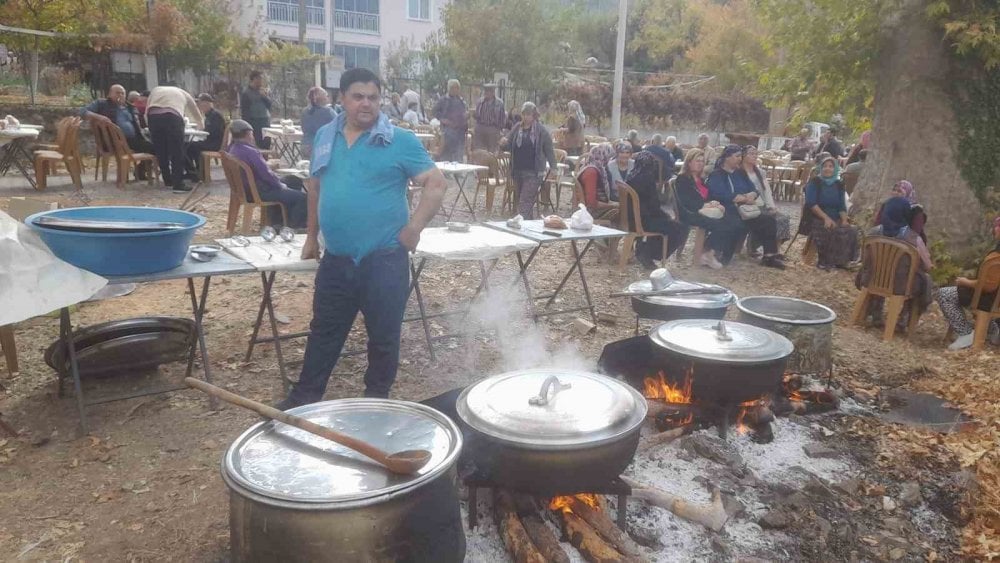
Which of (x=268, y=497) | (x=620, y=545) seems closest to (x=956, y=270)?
(x=620, y=545)

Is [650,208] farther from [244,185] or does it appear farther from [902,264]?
[244,185]

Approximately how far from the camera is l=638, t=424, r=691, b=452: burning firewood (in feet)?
12.1

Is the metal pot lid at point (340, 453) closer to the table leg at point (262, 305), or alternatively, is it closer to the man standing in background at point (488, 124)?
the table leg at point (262, 305)

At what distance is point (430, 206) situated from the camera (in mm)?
3262

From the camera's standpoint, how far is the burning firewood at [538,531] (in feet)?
8.61

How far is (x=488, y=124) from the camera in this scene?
42.4 ft

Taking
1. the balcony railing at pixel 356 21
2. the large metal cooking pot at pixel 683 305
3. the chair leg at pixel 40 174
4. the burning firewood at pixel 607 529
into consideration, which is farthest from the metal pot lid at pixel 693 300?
the balcony railing at pixel 356 21

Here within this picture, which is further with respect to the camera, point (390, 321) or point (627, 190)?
point (627, 190)

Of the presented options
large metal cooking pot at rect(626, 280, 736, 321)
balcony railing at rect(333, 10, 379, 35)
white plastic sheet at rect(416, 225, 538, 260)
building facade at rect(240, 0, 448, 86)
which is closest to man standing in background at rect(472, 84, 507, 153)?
white plastic sheet at rect(416, 225, 538, 260)

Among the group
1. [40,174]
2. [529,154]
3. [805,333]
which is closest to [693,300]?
[805,333]

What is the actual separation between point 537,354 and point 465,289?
5.86 feet

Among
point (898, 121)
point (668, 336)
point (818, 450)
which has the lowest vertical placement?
point (818, 450)

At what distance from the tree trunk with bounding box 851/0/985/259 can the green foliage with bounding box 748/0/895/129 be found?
309 mm

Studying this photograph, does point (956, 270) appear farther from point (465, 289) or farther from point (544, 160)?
point (465, 289)
